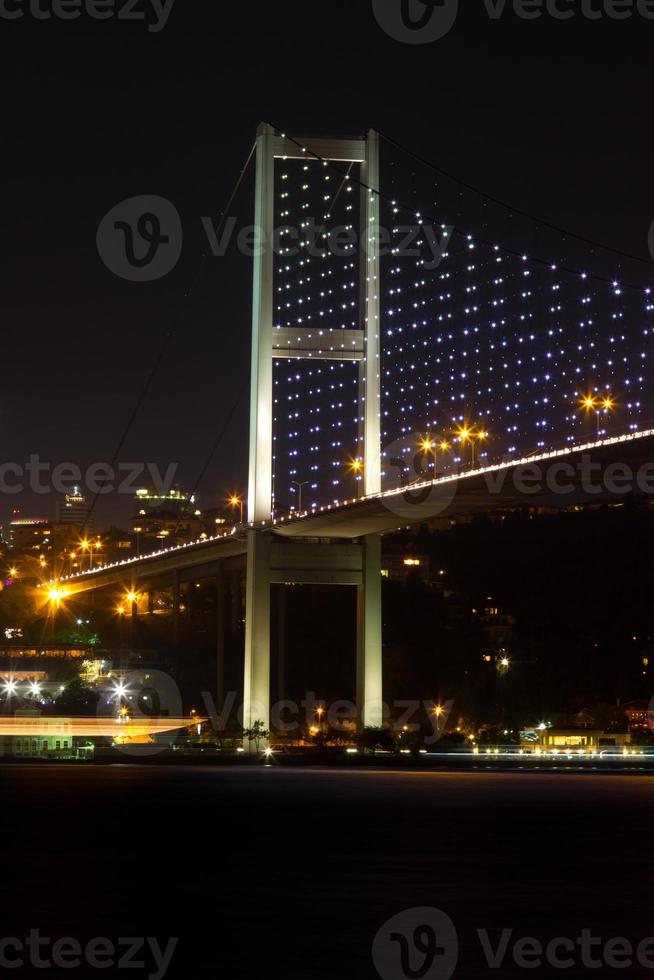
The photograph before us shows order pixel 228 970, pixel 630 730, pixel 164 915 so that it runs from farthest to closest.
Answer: pixel 630 730, pixel 164 915, pixel 228 970

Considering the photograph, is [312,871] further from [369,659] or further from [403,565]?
[403,565]

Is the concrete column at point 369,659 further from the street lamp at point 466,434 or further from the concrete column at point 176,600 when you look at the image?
the concrete column at point 176,600

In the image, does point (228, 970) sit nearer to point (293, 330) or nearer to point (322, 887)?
point (322, 887)

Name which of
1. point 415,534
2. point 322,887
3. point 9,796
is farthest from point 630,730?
point 415,534

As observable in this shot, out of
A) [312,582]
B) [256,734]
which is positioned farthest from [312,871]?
[312,582]

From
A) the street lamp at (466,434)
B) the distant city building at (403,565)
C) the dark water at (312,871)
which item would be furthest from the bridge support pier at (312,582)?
the distant city building at (403,565)
